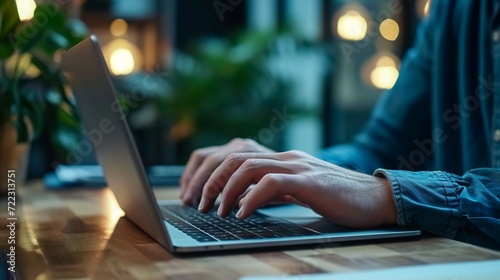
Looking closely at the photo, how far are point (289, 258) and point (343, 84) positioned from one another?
11.1 ft

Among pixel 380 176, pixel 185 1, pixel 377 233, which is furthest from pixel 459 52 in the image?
pixel 185 1

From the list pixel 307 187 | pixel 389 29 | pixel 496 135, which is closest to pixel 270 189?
pixel 307 187

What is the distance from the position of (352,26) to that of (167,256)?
323 centimetres

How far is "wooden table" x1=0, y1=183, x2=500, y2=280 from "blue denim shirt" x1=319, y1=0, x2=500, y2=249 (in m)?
0.40

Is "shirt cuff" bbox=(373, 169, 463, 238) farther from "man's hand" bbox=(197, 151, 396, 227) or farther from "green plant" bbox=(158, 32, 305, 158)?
"green plant" bbox=(158, 32, 305, 158)

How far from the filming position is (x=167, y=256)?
0.70m

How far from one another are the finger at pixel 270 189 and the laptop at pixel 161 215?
0.11ft

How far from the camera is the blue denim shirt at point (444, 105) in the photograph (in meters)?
1.36

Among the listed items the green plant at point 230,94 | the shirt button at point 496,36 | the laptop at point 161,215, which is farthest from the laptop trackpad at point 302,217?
the green plant at point 230,94

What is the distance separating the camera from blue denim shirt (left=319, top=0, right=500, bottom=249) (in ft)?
4.45

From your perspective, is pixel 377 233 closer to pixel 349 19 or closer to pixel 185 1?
pixel 349 19

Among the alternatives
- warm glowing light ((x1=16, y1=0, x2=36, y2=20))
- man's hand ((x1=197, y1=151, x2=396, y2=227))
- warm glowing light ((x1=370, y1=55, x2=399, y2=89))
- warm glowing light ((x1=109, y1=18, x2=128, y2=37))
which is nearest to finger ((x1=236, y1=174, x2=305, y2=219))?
man's hand ((x1=197, y1=151, x2=396, y2=227))

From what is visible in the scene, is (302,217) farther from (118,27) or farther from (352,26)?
(118,27)

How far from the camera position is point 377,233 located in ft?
2.56
